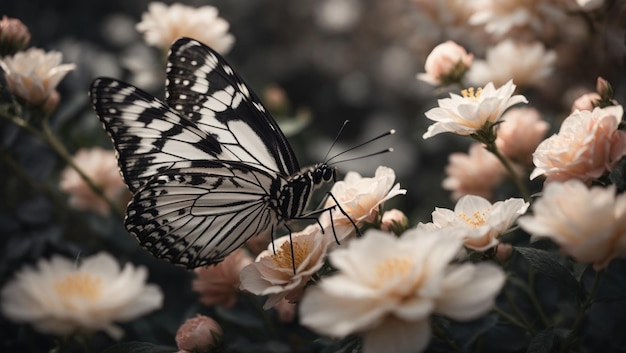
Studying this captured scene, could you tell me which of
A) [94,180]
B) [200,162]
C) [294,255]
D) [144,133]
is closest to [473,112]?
[294,255]

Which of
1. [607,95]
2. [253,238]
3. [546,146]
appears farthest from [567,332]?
[253,238]

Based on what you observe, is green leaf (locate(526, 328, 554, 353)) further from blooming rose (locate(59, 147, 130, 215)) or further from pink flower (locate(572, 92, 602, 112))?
blooming rose (locate(59, 147, 130, 215))

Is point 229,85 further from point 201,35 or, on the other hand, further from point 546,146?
point 546,146

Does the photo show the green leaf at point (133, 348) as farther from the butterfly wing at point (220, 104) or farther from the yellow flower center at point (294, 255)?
the butterfly wing at point (220, 104)

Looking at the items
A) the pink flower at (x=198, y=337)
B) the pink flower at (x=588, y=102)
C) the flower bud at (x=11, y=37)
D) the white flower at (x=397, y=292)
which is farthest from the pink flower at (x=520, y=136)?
the flower bud at (x=11, y=37)

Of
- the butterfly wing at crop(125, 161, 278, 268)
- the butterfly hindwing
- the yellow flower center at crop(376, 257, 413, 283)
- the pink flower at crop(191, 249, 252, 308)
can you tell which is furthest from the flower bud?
the yellow flower center at crop(376, 257, 413, 283)

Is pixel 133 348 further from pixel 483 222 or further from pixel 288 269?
pixel 483 222
